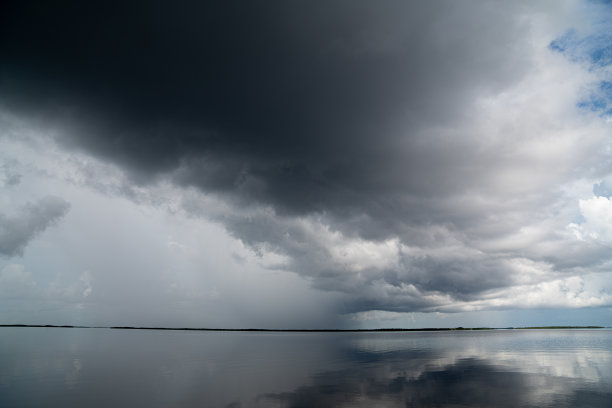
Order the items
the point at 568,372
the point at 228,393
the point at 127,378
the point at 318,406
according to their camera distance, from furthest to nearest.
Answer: the point at 568,372 < the point at 127,378 < the point at 228,393 < the point at 318,406

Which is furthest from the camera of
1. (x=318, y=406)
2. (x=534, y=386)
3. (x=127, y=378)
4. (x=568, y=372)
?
(x=568, y=372)

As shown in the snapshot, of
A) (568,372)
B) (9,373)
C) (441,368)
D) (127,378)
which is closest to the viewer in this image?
(127,378)

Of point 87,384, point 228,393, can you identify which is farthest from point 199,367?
point 228,393

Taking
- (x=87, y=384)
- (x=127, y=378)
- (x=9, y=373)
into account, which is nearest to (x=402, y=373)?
(x=127, y=378)

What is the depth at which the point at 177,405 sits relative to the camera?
29.9m

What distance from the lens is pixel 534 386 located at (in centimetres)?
Answer: 3866

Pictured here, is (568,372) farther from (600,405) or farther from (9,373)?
(9,373)

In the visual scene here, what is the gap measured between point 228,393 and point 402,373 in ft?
87.8

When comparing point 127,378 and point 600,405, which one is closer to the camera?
point 600,405

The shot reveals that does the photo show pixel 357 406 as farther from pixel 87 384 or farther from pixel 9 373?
pixel 9 373

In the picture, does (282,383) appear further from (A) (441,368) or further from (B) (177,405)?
(A) (441,368)

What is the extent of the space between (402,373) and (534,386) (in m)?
16.4

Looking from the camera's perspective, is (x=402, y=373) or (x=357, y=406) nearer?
(x=357, y=406)

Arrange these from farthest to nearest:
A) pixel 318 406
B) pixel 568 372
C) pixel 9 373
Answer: pixel 568 372, pixel 9 373, pixel 318 406
